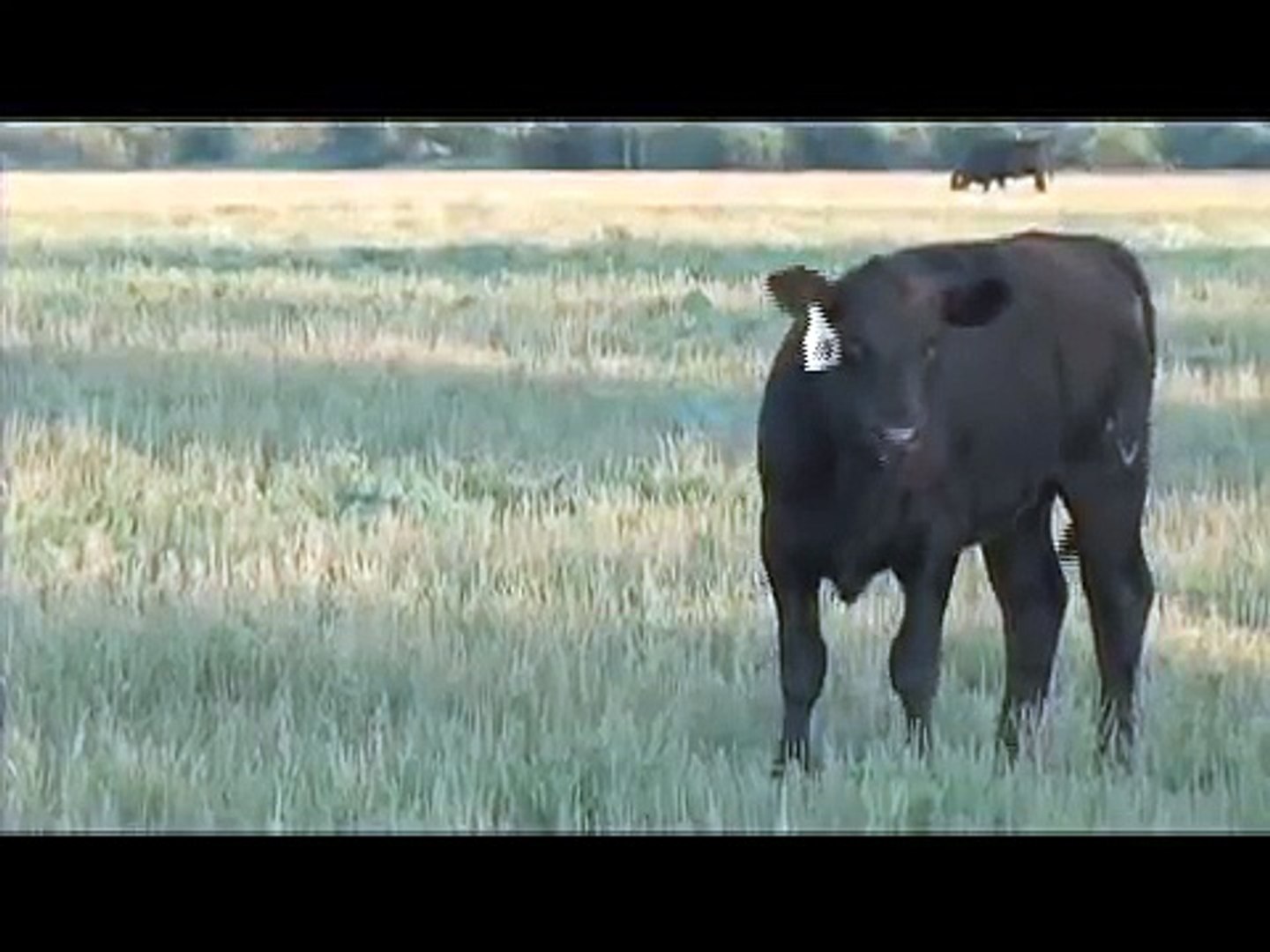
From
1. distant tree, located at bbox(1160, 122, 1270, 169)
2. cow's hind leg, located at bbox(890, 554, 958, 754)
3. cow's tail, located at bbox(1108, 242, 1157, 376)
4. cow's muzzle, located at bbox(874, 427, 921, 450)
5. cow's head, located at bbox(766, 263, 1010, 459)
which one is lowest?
cow's hind leg, located at bbox(890, 554, 958, 754)

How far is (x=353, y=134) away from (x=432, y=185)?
5.10ft

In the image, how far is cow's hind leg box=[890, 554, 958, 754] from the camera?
5.68 metres

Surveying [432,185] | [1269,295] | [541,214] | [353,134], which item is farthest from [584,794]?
[1269,295]

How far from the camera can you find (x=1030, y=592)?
20.7ft

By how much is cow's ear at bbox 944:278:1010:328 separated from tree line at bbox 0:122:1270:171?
2.04 feet

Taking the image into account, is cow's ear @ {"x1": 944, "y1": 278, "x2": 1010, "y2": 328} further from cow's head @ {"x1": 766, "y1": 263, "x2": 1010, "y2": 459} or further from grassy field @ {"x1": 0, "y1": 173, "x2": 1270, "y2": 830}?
grassy field @ {"x1": 0, "y1": 173, "x2": 1270, "y2": 830}

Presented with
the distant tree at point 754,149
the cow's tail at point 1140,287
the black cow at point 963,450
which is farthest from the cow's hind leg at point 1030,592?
the distant tree at point 754,149

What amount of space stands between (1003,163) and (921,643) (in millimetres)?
2667

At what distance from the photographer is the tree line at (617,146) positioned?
6414mm

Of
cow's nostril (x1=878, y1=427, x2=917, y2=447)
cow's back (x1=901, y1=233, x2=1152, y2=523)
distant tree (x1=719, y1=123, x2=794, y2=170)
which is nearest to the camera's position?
cow's nostril (x1=878, y1=427, x2=917, y2=447)

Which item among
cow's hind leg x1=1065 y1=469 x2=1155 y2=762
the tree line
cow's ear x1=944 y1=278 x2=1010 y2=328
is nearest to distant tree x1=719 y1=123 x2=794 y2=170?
the tree line

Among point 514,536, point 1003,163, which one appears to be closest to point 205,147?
point 514,536

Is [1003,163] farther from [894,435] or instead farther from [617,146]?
[894,435]

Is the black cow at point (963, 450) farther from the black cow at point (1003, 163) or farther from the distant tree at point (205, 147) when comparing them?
the distant tree at point (205, 147)
